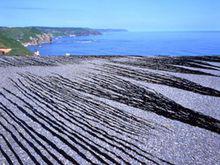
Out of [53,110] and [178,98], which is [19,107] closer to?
[53,110]

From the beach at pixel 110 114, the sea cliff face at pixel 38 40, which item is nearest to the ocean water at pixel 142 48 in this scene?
the sea cliff face at pixel 38 40

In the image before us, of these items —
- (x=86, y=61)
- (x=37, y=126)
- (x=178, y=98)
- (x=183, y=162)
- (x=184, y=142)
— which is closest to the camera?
(x=183, y=162)

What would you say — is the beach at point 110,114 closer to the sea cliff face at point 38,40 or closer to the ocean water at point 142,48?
the ocean water at point 142,48

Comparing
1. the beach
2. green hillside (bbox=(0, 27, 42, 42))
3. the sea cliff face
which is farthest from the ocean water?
the beach

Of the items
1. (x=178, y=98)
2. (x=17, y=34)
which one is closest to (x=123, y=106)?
(x=178, y=98)

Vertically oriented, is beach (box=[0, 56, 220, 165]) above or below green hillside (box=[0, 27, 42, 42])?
above

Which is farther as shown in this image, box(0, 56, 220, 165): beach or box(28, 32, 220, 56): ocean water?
box(28, 32, 220, 56): ocean water

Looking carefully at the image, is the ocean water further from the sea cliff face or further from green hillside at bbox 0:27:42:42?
green hillside at bbox 0:27:42:42

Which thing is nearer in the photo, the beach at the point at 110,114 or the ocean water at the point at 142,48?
the beach at the point at 110,114
